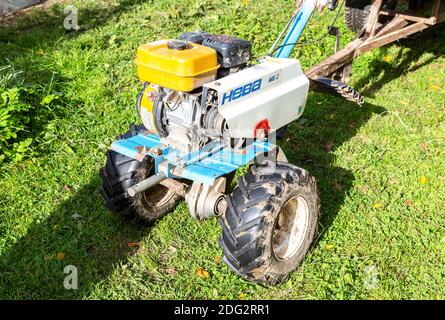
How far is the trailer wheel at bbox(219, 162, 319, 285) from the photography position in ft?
11.0

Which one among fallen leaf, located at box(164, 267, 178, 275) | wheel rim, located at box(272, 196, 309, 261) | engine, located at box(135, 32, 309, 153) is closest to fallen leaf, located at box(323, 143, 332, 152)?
engine, located at box(135, 32, 309, 153)

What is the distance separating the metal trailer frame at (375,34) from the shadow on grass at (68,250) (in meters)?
1.93

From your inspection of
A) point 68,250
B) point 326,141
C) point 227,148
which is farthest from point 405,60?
point 68,250

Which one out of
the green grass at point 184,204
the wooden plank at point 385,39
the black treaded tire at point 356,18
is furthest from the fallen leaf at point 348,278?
the black treaded tire at point 356,18

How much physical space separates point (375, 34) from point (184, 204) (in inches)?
104

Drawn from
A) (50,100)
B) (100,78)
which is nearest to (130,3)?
(100,78)

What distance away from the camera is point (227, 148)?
3.58 meters

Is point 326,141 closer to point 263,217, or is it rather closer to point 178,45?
point 263,217

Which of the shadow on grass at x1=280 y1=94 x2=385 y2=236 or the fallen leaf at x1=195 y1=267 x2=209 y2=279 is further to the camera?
the shadow on grass at x1=280 y1=94 x2=385 y2=236

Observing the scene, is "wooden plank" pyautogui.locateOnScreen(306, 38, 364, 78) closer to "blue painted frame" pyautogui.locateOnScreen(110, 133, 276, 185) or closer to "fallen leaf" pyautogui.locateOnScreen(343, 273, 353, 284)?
"blue painted frame" pyautogui.locateOnScreen(110, 133, 276, 185)

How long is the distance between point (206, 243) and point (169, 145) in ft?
2.80

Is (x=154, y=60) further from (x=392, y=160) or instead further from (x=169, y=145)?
(x=392, y=160)

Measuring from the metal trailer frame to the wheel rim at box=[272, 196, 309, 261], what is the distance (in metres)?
1.11

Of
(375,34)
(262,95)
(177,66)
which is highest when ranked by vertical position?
(177,66)
